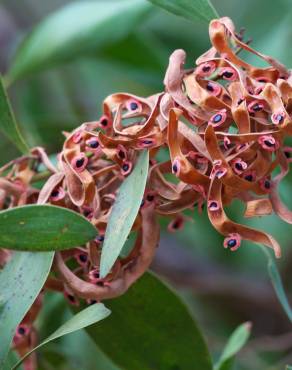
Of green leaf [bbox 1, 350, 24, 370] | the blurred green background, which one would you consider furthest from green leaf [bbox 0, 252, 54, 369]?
the blurred green background

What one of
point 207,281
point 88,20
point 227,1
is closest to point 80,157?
point 88,20

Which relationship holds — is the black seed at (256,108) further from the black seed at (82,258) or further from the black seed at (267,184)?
the black seed at (82,258)

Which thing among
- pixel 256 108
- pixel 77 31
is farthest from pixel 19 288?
pixel 77 31

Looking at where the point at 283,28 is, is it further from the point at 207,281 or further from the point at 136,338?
the point at 136,338

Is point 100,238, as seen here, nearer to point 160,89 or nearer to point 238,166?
point 238,166

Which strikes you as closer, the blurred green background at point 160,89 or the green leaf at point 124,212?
the green leaf at point 124,212

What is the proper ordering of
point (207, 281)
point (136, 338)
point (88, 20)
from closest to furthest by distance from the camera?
1. point (136, 338)
2. point (88, 20)
3. point (207, 281)

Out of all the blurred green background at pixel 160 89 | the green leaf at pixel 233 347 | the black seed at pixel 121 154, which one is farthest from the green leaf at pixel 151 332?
the blurred green background at pixel 160 89

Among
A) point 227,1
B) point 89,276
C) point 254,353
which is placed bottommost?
point 254,353
